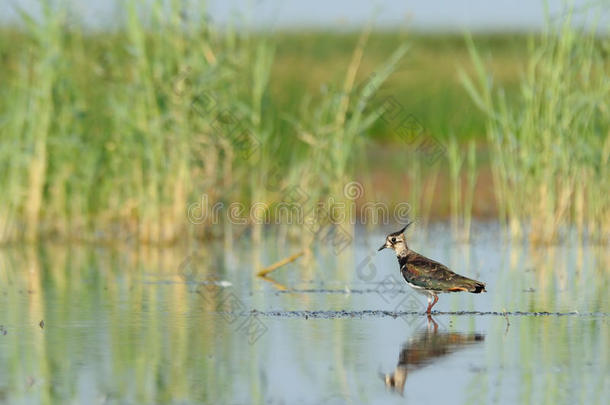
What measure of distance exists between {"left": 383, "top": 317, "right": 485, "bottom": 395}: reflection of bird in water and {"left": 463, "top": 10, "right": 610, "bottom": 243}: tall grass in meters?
4.71

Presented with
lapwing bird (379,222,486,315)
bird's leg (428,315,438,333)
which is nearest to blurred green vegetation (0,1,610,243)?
lapwing bird (379,222,486,315)

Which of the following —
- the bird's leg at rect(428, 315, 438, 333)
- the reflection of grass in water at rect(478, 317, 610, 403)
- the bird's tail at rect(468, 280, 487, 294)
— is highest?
the bird's tail at rect(468, 280, 487, 294)

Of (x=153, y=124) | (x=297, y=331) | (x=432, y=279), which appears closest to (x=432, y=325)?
(x=432, y=279)

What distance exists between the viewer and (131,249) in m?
13.5

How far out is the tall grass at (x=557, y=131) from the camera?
12.6m

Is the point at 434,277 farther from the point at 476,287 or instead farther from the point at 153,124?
the point at 153,124

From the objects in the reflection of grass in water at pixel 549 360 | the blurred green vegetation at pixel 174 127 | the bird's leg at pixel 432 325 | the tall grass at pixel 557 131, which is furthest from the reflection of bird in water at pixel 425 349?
the blurred green vegetation at pixel 174 127

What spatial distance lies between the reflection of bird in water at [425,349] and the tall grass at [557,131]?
4707mm

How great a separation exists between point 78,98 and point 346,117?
2.72m

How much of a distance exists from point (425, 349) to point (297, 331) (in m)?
1.04

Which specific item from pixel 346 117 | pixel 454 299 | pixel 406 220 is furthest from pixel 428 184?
pixel 454 299

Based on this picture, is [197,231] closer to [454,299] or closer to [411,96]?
[454,299]

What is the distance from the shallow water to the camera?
21.1ft

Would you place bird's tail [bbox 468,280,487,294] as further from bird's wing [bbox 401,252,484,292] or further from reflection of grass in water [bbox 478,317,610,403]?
reflection of grass in water [bbox 478,317,610,403]
